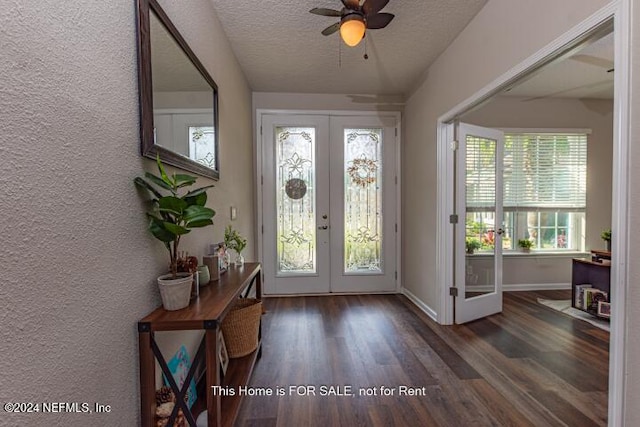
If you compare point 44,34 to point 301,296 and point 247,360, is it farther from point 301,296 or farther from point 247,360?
point 301,296

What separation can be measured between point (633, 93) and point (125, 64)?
1.93 metres

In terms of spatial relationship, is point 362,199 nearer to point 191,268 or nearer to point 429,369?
point 429,369

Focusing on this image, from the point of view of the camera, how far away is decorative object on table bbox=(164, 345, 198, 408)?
132cm

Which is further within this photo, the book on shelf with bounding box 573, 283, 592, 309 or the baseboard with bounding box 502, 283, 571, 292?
the baseboard with bounding box 502, 283, 571, 292

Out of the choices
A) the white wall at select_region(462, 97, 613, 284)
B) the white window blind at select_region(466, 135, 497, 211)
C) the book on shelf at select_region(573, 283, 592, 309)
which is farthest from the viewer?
the white wall at select_region(462, 97, 613, 284)

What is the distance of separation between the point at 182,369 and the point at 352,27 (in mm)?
2103

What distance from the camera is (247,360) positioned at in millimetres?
1855

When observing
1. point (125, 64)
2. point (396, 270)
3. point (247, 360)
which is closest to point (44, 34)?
point (125, 64)

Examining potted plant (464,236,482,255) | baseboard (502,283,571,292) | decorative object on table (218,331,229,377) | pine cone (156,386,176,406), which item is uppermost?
potted plant (464,236,482,255)

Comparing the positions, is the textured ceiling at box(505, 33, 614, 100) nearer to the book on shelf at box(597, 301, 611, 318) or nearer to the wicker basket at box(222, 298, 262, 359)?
the book on shelf at box(597, 301, 611, 318)

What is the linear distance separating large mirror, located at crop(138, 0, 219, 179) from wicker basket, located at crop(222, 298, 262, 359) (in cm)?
95

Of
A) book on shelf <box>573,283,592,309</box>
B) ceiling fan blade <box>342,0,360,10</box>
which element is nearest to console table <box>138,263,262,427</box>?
ceiling fan blade <box>342,0,360,10</box>

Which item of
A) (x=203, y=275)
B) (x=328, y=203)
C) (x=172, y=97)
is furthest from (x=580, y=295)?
(x=172, y=97)

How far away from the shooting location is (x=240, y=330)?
1.86m
